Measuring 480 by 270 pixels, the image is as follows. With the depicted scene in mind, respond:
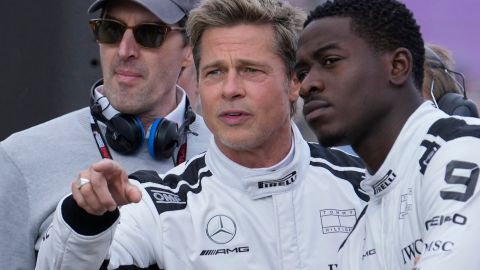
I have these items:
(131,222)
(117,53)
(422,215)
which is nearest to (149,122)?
(117,53)

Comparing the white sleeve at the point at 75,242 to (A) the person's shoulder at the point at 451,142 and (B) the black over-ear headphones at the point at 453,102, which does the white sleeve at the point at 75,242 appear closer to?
(A) the person's shoulder at the point at 451,142

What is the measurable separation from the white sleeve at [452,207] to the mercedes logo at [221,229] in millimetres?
883

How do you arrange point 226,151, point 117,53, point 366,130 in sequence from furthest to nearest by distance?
1. point 117,53
2. point 226,151
3. point 366,130

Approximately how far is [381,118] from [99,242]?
900 mm

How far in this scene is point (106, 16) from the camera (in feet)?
15.5

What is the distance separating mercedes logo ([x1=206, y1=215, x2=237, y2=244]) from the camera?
3764 mm

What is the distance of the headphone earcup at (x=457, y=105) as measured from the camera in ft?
14.8

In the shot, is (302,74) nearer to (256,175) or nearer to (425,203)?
(256,175)

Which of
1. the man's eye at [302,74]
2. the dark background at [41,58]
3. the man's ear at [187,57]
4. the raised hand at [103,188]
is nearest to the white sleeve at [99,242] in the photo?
the raised hand at [103,188]

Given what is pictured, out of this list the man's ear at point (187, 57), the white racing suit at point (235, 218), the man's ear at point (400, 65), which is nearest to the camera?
the man's ear at point (400, 65)

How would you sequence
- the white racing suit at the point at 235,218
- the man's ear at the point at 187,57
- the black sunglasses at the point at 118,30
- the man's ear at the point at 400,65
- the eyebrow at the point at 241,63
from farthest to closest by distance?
the man's ear at the point at 187,57, the black sunglasses at the point at 118,30, the eyebrow at the point at 241,63, the white racing suit at the point at 235,218, the man's ear at the point at 400,65

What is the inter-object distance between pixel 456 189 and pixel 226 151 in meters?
1.21

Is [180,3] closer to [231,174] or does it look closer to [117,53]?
[117,53]

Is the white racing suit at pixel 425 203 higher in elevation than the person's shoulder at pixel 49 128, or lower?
higher
